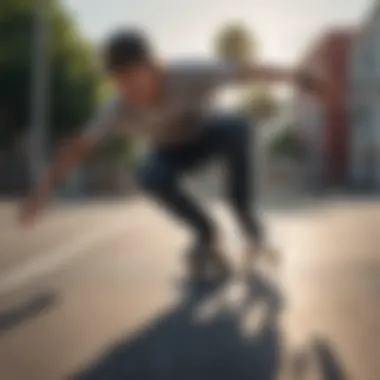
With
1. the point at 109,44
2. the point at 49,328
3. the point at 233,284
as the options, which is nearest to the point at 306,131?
the point at 109,44

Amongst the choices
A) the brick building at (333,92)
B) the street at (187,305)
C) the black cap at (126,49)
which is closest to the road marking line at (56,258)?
the street at (187,305)

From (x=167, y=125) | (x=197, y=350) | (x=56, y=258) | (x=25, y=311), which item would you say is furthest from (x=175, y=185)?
(x=56, y=258)

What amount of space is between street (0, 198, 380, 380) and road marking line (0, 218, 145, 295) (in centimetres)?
1

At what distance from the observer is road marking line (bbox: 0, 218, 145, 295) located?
213 centimetres

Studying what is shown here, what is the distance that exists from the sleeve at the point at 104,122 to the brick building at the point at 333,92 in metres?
0.28

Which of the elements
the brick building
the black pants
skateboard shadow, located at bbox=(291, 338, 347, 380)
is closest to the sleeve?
the black pants

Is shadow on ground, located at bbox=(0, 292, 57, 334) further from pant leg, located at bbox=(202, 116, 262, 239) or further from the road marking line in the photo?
pant leg, located at bbox=(202, 116, 262, 239)

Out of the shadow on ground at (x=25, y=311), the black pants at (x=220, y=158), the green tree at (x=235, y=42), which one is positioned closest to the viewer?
the green tree at (x=235, y=42)

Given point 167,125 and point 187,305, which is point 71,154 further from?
point 187,305

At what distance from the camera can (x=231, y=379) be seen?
129 centimetres

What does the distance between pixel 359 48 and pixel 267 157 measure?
0.25 metres

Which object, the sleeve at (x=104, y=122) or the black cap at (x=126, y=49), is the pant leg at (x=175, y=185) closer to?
the sleeve at (x=104, y=122)

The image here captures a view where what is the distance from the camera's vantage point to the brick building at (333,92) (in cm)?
115

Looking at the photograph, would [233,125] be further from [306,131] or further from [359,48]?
[359,48]
